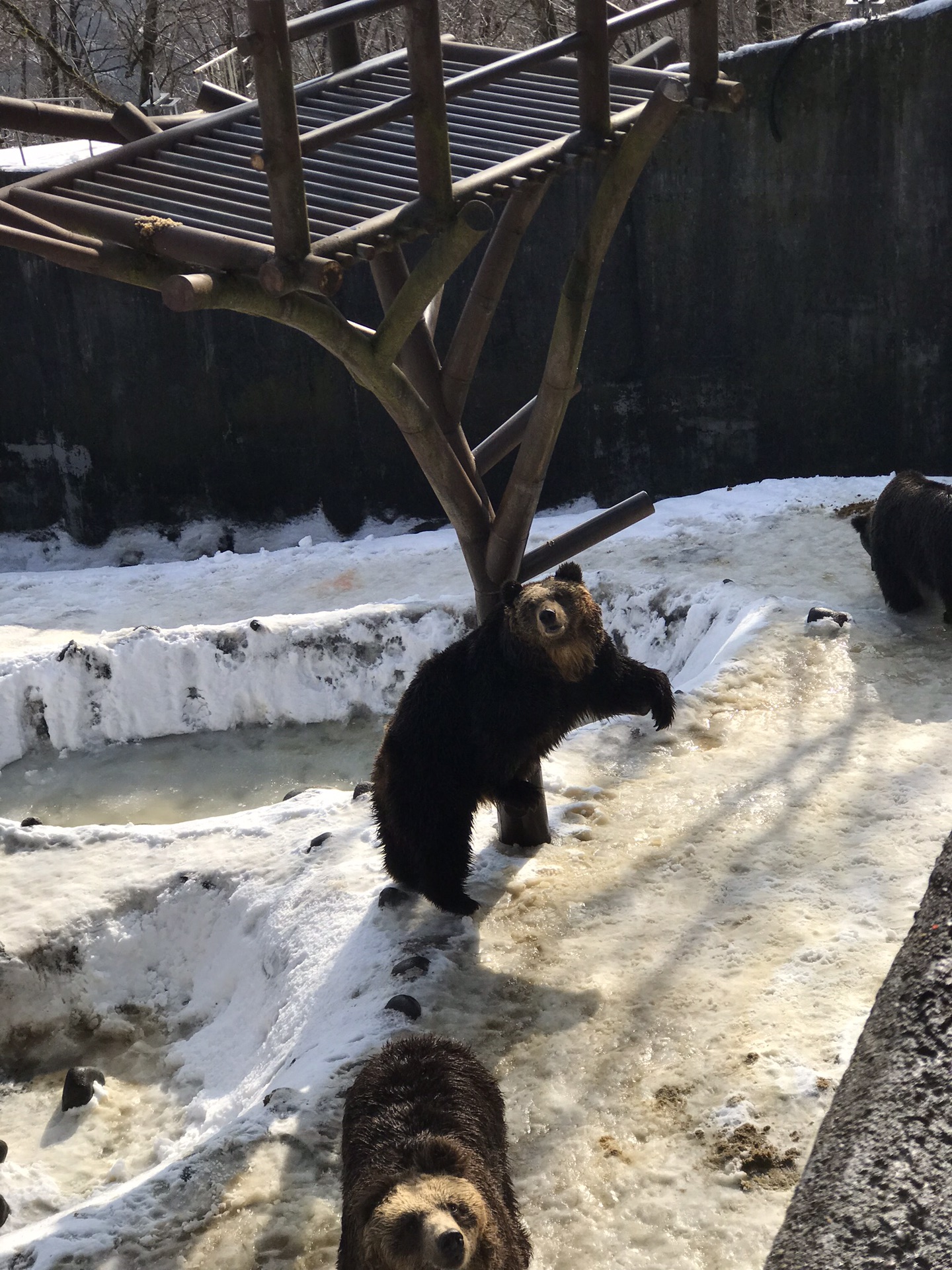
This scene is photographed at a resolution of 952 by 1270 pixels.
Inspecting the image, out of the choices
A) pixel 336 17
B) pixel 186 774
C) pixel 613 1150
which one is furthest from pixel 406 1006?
pixel 186 774

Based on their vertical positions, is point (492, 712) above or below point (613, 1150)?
above

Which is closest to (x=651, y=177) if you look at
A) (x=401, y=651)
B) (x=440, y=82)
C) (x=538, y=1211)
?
(x=401, y=651)

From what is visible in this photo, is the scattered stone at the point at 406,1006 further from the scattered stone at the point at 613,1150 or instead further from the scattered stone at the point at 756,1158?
the scattered stone at the point at 756,1158

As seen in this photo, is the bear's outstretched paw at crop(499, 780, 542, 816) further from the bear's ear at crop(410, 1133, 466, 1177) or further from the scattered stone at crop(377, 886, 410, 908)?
the bear's ear at crop(410, 1133, 466, 1177)

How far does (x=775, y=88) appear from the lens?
10.2 m

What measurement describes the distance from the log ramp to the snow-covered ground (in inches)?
26.9

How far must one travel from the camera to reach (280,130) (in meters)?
3.41

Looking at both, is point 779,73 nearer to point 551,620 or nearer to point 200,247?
point 551,620

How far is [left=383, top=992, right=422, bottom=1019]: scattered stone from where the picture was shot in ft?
12.9

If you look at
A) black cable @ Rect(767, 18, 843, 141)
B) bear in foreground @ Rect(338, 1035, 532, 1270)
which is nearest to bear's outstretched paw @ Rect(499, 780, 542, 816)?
bear in foreground @ Rect(338, 1035, 532, 1270)

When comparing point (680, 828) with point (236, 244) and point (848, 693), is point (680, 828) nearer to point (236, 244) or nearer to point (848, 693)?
point (848, 693)

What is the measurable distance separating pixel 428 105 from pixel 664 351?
776cm

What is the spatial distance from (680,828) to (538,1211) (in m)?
2.08

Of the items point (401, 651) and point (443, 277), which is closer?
point (443, 277)
